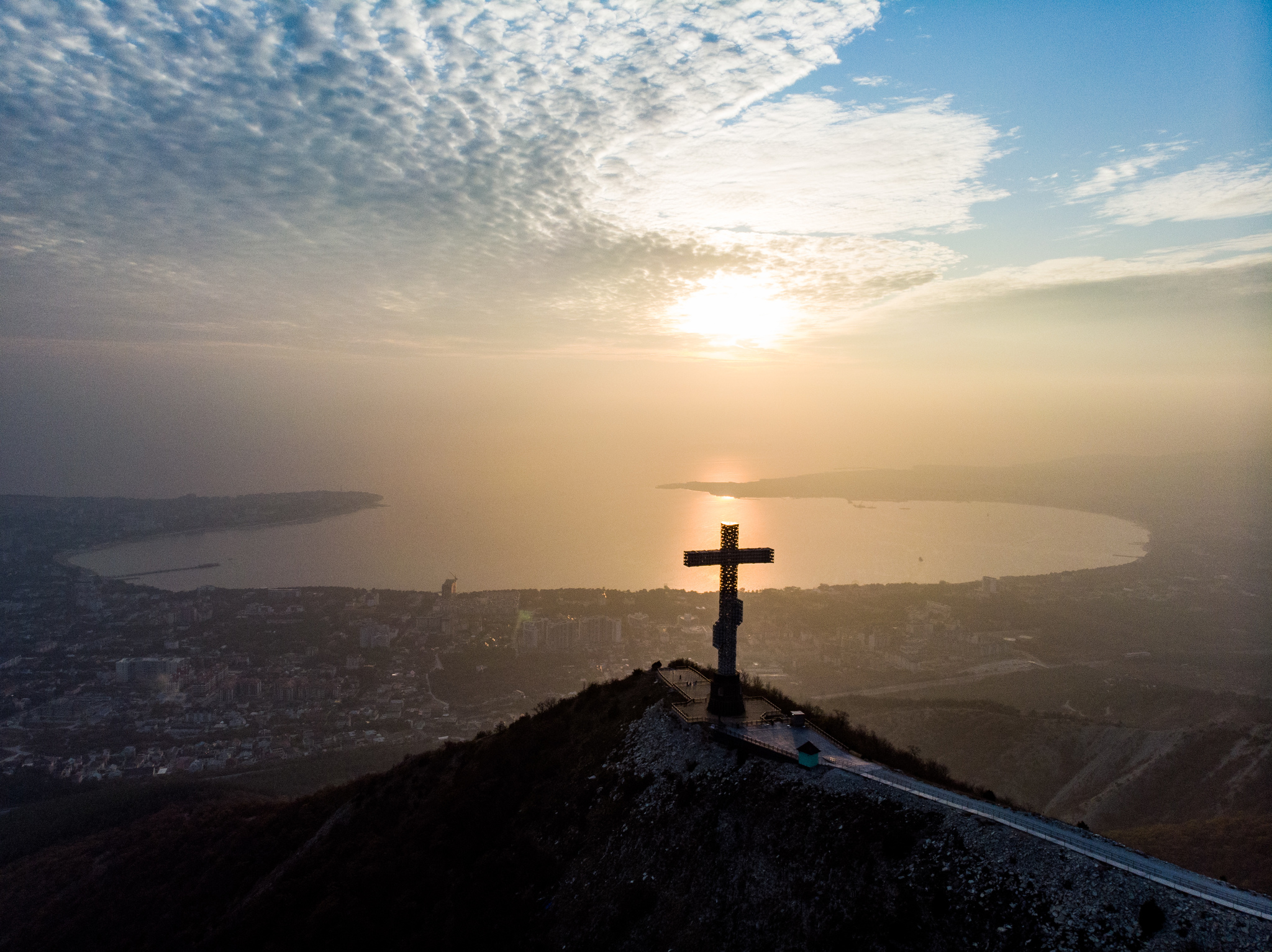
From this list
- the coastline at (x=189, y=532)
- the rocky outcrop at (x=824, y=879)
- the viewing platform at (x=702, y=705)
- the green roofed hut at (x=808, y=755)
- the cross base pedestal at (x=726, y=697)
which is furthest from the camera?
the coastline at (x=189, y=532)

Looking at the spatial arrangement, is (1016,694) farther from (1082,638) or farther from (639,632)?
(639,632)

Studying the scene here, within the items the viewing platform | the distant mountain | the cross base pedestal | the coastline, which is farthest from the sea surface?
the cross base pedestal

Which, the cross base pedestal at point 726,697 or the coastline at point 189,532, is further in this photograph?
the coastline at point 189,532

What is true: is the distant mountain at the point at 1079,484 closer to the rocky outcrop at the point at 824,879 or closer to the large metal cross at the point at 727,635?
the large metal cross at the point at 727,635

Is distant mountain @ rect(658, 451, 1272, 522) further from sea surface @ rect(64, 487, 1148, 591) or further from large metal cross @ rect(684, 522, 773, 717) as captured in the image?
large metal cross @ rect(684, 522, 773, 717)

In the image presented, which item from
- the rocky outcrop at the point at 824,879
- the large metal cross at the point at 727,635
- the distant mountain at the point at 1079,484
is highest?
the distant mountain at the point at 1079,484

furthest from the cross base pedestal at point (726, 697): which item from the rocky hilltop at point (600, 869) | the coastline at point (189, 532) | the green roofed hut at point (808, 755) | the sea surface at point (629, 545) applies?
the coastline at point (189, 532)

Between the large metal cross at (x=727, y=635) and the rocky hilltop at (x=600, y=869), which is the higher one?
the large metal cross at (x=727, y=635)

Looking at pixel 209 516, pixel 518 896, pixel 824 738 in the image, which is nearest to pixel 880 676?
pixel 824 738
